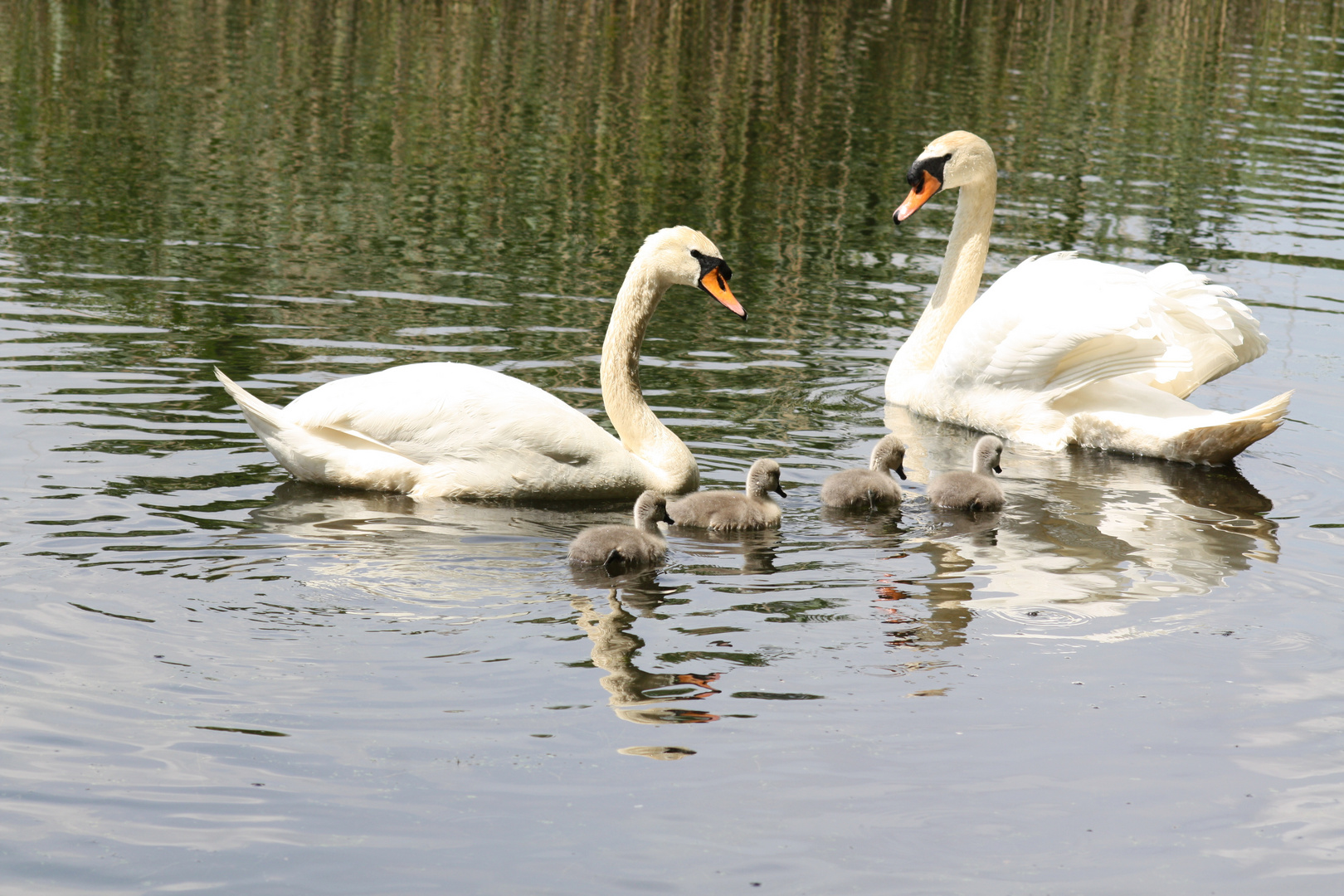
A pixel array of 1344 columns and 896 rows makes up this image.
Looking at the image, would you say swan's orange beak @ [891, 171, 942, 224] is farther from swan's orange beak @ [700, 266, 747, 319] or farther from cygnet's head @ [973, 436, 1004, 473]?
swan's orange beak @ [700, 266, 747, 319]

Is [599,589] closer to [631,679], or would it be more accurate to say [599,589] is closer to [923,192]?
[631,679]

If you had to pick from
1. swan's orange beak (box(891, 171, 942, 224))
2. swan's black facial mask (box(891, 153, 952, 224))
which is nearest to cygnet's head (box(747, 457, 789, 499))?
swan's orange beak (box(891, 171, 942, 224))

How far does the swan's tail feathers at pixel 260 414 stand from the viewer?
7297mm

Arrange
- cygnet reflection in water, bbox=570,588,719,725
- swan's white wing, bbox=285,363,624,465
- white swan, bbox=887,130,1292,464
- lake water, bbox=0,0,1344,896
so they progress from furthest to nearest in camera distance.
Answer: white swan, bbox=887,130,1292,464 < swan's white wing, bbox=285,363,624,465 < cygnet reflection in water, bbox=570,588,719,725 < lake water, bbox=0,0,1344,896

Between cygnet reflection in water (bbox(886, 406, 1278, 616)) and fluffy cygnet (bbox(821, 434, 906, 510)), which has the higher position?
fluffy cygnet (bbox(821, 434, 906, 510))

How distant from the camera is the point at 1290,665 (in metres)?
5.80

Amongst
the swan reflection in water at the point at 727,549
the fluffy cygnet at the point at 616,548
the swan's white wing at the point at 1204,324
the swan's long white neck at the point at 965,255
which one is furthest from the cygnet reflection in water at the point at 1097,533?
the swan's long white neck at the point at 965,255

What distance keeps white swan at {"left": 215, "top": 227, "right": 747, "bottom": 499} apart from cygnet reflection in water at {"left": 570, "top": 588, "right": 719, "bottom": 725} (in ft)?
4.89

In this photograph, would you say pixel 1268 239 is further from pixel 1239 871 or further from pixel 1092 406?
pixel 1239 871

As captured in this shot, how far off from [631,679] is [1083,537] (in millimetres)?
3082

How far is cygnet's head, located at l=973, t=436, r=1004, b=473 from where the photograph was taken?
8.20 m

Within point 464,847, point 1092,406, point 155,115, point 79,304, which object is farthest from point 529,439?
point 155,115

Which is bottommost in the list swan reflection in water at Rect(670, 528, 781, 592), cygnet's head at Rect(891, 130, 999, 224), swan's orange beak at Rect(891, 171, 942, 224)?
swan reflection in water at Rect(670, 528, 781, 592)

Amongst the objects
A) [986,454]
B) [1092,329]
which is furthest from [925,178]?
[986,454]
